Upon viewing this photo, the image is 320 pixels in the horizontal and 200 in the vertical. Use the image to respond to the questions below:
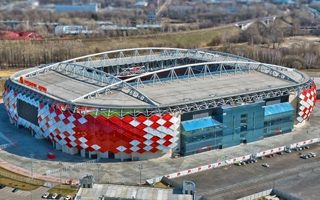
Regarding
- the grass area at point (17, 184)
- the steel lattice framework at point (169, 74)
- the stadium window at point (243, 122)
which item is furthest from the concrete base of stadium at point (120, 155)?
the stadium window at point (243, 122)

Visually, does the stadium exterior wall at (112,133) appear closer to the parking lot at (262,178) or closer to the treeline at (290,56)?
the parking lot at (262,178)

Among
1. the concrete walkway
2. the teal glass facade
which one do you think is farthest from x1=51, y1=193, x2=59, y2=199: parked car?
the teal glass facade

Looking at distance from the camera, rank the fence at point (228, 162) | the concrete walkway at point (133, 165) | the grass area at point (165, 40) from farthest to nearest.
Answer: 1. the grass area at point (165, 40)
2. the concrete walkway at point (133, 165)
3. the fence at point (228, 162)

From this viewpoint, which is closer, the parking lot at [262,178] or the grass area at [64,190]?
the grass area at [64,190]

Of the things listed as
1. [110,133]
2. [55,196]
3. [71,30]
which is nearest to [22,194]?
[55,196]

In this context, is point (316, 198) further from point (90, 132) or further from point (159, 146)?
point (90, 132)

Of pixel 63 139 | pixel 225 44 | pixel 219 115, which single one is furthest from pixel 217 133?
pixel 225 44
